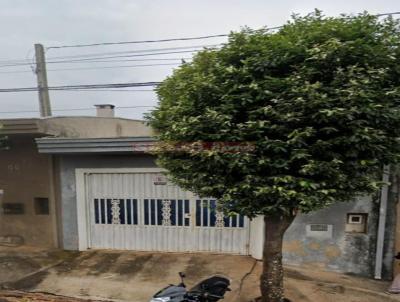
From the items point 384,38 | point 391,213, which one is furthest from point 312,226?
point 384,38

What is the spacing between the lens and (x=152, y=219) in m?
7.79

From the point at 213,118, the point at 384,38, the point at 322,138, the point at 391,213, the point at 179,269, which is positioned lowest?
the point at 179,269

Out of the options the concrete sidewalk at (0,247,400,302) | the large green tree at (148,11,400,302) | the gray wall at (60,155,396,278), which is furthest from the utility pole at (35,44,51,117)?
the gray wall at (60,155,396,278)

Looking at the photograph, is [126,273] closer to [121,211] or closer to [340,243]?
[121,211]

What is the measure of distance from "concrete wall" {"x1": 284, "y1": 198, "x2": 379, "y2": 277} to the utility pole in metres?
10.3

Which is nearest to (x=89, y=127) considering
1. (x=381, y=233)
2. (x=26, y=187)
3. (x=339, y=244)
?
(x=26, y=187)

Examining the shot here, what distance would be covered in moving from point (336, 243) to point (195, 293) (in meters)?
3.76

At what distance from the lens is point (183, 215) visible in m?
7.65

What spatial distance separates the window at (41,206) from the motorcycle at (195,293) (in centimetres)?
530

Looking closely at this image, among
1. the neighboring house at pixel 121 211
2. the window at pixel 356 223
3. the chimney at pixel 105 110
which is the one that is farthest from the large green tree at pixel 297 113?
the chimney at pixel 105 110

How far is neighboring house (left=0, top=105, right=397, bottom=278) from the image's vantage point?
6578mm

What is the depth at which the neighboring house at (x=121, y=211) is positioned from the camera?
21.6 feet

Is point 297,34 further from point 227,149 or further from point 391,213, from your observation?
point 391,213

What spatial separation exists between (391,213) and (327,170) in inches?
151
